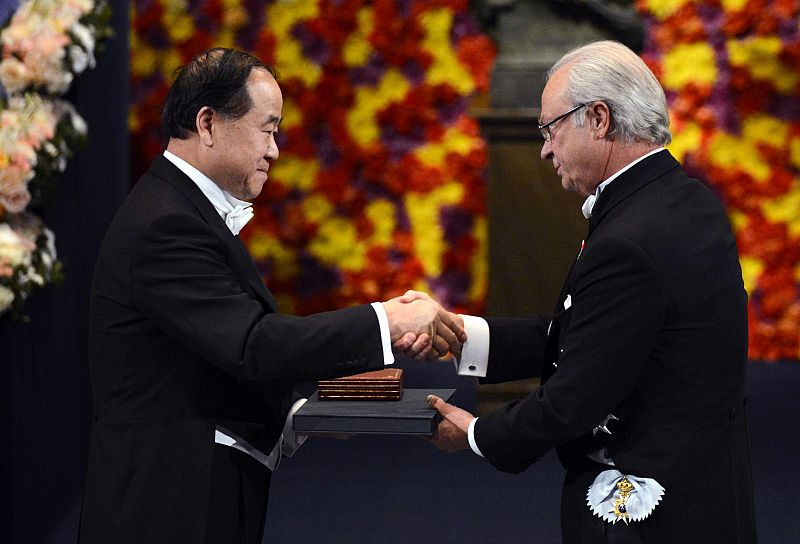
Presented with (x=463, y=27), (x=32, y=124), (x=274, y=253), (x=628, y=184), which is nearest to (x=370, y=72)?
(x=463, y=27)

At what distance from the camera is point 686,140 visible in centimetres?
691

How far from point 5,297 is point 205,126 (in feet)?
4.45

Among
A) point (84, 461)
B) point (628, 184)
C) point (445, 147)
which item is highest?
point (445, 147)

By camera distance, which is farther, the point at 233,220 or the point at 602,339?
the point at 233,220

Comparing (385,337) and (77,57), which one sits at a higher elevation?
(77,57)

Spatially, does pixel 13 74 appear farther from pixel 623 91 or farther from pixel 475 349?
pixel 623 91

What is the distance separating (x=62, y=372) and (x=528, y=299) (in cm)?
246

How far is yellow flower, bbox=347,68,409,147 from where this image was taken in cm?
727

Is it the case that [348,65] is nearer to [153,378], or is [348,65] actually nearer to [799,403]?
[799,403]

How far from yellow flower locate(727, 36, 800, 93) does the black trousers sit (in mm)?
5338

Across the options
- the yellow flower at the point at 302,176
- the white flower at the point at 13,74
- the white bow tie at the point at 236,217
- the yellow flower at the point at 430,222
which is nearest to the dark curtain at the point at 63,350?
the white flower at the point at 13,74

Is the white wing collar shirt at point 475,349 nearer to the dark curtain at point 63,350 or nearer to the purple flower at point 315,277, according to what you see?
the dark curtain at point 63,350

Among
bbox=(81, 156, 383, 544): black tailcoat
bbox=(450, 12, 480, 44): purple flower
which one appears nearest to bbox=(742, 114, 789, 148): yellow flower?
bbox=(450, 12, 480, 44): purple flower

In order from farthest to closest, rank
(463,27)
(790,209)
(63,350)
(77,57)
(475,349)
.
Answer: (463,27)
(790,209)
(63,350)
(77,57)
(475,349)
